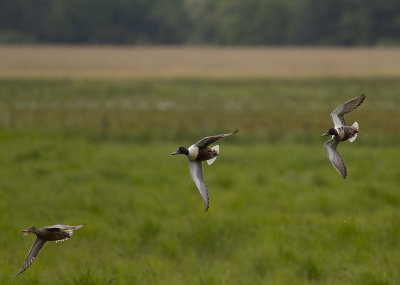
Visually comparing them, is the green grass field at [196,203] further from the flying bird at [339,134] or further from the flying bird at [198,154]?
the flying bird at [198,154]

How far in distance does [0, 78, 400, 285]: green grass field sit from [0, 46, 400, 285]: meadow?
0.15ft

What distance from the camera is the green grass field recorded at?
43.2ft

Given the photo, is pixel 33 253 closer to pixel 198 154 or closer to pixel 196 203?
pixel 198 154

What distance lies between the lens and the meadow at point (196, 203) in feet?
43.2

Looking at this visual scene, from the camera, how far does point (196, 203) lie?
739 inches

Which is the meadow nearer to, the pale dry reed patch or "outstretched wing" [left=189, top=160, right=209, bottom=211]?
"outstretched wing" [left=189, top=160, right=209, bottom=211]

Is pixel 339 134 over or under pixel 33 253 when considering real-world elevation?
over

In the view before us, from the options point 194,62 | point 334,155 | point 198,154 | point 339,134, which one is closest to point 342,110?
point 339,134

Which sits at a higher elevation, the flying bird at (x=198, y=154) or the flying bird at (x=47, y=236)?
the flying bird at (x=198, y=154)

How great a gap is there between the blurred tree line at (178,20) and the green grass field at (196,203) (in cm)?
7340

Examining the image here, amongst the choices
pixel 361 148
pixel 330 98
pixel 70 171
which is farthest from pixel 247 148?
pixel 330 98

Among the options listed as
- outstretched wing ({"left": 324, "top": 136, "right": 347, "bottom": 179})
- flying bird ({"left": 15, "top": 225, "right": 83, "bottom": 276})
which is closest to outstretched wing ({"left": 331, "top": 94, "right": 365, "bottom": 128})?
outstretched wing ({"left": 324, "top": 136, "right": 347, "bottom": 179})

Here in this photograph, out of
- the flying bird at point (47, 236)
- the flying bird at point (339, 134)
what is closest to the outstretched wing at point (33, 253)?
the flying bird at point (47, 236)

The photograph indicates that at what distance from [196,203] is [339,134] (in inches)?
622
